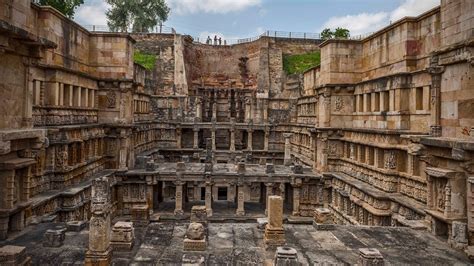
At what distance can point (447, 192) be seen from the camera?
12.9m

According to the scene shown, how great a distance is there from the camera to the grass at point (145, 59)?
49.6 m

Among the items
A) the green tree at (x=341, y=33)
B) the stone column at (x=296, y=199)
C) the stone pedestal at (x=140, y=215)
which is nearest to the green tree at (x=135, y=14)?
the green tree at (x=341, y=33)

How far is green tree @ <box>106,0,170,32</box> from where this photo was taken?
6000 cm

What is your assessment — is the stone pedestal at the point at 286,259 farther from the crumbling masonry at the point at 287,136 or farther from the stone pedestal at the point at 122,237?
the crumbling masonry at the point at 287,136

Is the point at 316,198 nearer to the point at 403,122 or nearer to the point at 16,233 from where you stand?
the point at 403,122

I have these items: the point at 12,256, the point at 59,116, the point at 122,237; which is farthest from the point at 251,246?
the point at 59,116

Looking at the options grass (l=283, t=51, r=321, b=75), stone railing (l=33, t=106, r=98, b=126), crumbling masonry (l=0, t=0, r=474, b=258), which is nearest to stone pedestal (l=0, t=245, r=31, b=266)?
crumbling masonry (l=0, t=0, r=474, b=258)

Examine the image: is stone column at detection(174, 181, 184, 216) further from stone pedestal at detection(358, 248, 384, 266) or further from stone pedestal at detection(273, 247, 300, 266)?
stone pedestal at detection(358, 248, 384, 266)

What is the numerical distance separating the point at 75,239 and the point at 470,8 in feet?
48.1

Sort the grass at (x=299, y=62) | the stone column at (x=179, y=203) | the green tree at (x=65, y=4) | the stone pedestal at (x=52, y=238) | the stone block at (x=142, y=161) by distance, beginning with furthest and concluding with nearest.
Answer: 1. the grass at (x=299, y=62)
2. the green tree at (x=65, y=4)
3. the stone block at (x=142, y=161)
4. the stone column at (x=179, y=203)
5. the stone pedestal at (x=52, y=238)

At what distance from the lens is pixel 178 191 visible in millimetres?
27484

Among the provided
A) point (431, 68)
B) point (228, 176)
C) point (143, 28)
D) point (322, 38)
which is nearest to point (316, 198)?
point (228, 176)

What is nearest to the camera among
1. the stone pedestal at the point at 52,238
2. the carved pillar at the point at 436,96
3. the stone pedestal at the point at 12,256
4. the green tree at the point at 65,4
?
the stone pedestal at the point at 12,256

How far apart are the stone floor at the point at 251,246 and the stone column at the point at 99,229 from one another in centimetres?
66
